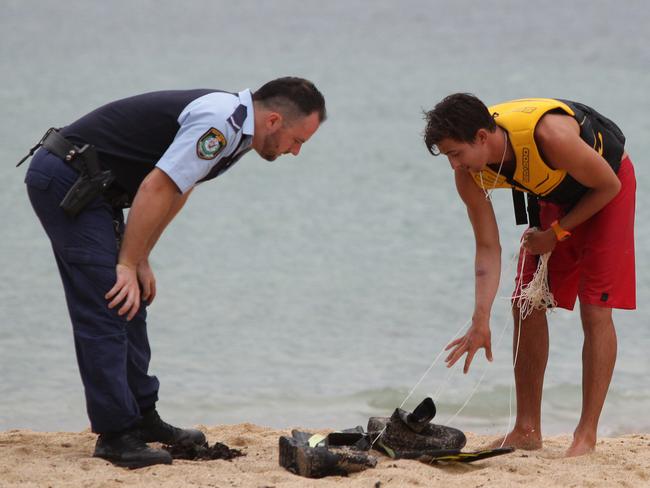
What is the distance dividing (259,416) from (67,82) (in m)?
11.5

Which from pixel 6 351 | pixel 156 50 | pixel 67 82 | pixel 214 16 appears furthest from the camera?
pixel 214 16

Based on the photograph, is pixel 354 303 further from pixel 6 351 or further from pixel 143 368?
pixel 143 368

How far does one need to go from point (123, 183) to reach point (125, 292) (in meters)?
0.41

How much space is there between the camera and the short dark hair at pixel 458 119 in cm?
390

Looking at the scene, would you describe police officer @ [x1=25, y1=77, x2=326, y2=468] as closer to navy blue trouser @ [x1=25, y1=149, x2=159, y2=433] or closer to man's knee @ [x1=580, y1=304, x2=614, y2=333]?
navy blue trouser @ [x1=25, y1=149, x2=159, y2=433]

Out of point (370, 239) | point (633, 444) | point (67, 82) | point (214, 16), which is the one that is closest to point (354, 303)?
point (370, 239)

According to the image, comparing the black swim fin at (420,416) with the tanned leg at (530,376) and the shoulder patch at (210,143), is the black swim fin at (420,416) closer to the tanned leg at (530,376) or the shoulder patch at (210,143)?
the tanned leg at (530,376)

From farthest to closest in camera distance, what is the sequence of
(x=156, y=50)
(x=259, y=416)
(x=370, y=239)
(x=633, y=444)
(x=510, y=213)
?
(x=156, y=50)
(x=510, y=213)
(x=370, y=239)
(x=259, y=416)
(x=633, y=444)

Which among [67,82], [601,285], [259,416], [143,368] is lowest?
[259,416]

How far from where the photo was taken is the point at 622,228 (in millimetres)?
4168

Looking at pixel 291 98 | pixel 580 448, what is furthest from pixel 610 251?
pixel 291 98

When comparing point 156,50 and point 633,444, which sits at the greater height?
point 156,50

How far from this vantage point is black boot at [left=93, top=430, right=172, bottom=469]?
→ 12.6 ft

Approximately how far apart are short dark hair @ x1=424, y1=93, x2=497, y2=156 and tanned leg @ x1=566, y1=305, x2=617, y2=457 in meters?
0.87
